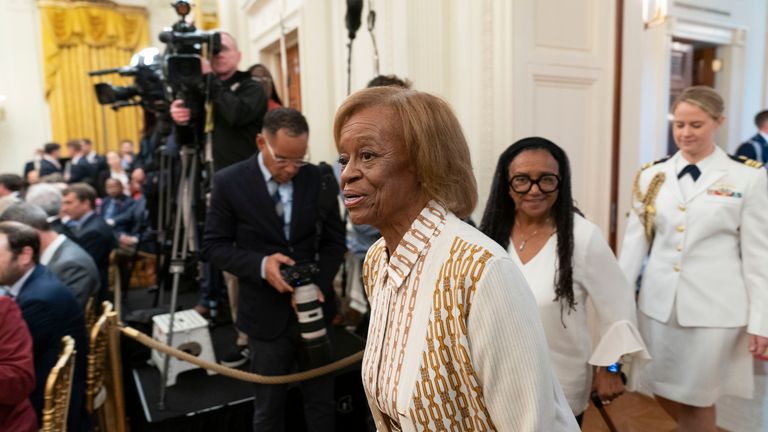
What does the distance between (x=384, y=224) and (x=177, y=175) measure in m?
3.32

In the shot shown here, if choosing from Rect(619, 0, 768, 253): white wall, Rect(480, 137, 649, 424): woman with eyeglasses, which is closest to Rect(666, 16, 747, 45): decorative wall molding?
Rect(619, 0, 768, 253): white wall

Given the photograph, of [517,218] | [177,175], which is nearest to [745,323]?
[517,218]

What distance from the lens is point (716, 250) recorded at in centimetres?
197

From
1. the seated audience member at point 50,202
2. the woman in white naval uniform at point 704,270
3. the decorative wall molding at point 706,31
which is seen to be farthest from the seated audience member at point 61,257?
the decorative wall molding at point 706,31

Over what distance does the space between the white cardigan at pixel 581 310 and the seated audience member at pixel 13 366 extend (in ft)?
5.80

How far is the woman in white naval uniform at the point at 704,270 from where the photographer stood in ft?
6.27

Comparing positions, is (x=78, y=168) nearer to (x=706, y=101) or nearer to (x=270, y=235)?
(x=270, y=235)

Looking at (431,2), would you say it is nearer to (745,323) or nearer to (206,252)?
(206,252)

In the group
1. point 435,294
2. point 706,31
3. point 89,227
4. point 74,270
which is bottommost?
point 74,270

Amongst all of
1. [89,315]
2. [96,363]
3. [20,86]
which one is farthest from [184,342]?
[20,86]

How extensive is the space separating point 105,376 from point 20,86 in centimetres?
947

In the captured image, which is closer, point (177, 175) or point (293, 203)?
point (293, 203)

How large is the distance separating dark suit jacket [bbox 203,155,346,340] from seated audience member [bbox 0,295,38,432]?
2.29 ft

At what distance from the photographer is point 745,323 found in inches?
76.0
